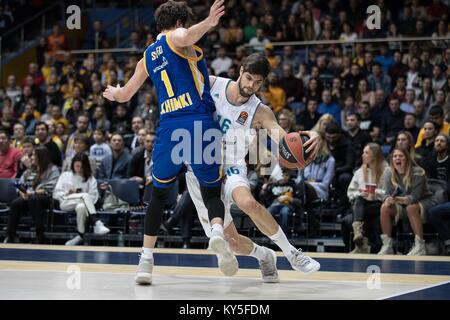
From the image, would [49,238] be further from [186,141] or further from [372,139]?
[186,141]

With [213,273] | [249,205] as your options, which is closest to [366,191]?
[213,273]

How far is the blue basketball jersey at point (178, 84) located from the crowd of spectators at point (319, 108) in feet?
13.6

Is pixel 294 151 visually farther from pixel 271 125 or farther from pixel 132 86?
pixel 132 86

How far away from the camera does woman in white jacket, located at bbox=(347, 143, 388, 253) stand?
903cm

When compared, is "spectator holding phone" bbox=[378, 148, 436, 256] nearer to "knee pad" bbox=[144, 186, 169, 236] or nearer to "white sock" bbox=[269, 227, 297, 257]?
"white sock" bbox=[269, 227, 297, 257]

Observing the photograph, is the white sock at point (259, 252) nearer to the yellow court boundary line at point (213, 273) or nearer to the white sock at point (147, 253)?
the yellow court boundary line at point (213, 273)

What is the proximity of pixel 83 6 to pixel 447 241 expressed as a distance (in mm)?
11442

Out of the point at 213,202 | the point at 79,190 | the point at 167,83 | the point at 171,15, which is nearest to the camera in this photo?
the point at 213,202

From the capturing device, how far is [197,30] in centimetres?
504

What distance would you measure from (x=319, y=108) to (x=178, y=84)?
6498 millimetres

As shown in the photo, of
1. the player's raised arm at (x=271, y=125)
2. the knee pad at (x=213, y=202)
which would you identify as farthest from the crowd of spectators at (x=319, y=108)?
the knee pad at (x=213, y=202)

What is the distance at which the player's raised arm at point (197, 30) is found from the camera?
491 cm

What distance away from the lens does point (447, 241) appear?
28.8ft
